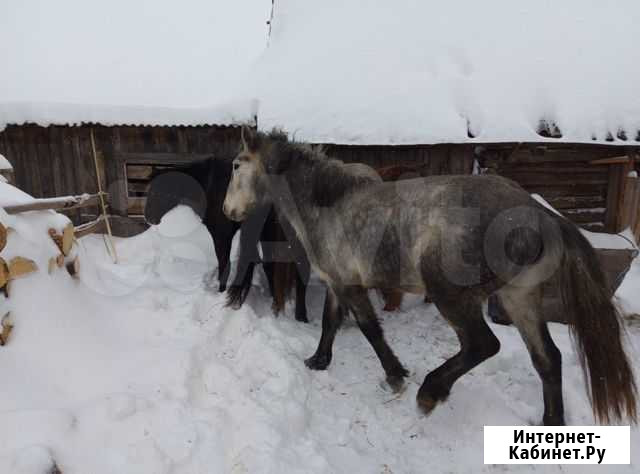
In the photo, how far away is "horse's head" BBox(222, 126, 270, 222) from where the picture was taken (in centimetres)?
352

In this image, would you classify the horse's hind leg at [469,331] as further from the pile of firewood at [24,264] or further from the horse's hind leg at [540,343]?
the pile of firewood at [24,264]

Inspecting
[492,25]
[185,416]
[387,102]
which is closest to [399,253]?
[185,416]

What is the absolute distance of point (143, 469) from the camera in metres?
2.01

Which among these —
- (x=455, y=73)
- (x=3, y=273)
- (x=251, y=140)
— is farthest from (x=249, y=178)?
(x=455, y=73)

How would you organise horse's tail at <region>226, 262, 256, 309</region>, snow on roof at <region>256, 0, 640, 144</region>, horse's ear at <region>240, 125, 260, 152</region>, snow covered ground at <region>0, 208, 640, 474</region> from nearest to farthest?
snow covered ground at <region>0, 208, 640, 474</region> → horse's ear at <region>240, 125, 260, 152</region> → horse's tail at <region>226, 262, 256, 309</region> → snow on roof at <region>256, 0, 640, 144</region>

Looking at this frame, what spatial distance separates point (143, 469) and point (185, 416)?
46cm

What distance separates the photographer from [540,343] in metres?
2.62

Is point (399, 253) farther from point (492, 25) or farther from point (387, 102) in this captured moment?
point (492, 25)

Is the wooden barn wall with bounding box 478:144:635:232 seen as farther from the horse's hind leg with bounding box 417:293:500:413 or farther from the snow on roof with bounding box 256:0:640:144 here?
the horse's hind leg with bounding box 417:293:500:413

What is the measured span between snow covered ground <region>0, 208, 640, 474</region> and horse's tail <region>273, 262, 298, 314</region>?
411mm

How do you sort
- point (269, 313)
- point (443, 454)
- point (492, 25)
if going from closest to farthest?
point (443, 454) < point (269, 313) < point (492, 25)

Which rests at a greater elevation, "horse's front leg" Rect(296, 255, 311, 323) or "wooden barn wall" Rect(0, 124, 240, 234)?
"wooden barn wall" Rect(0, 124, 240, 234)

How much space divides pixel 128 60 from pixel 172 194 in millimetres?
6066

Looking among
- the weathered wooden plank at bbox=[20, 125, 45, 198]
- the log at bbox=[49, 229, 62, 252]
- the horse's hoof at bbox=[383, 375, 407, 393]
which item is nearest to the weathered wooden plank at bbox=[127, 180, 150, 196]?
the weathered wooden plank at bbox=[20, 125, 45, 198]
